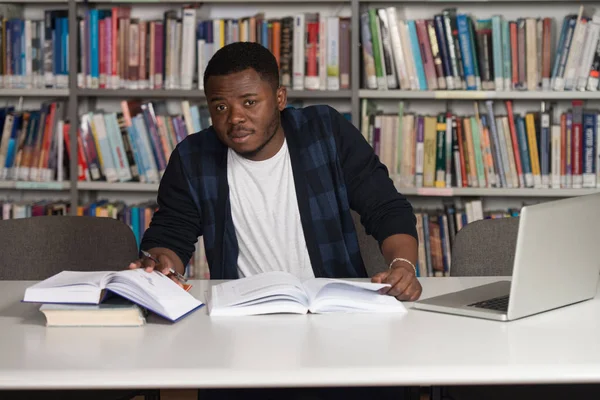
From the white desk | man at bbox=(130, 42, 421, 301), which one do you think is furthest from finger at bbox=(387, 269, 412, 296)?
man at bbox=(130, 42, 421, 301)

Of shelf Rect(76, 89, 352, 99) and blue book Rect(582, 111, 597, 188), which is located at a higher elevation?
shelf Rect(76, 89, 352, 99)

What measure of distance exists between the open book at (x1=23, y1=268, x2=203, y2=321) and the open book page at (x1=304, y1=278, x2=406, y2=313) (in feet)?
0.79

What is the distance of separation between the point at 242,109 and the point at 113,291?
70cm

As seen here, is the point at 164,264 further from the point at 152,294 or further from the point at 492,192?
the point at 492,192

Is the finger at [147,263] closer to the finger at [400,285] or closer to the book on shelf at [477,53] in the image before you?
the finger at [400,285]

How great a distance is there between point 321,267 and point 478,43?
1507mm

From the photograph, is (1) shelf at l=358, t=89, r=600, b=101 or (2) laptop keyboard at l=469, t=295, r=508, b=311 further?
(1) shelf at l=358, t=89, r=600, b=101

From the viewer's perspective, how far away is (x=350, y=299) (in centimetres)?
172

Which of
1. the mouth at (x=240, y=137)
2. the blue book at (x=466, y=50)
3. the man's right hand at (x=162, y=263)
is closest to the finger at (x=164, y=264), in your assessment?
the man's right hand at (x=162, y=263)

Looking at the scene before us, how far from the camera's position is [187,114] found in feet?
11.6

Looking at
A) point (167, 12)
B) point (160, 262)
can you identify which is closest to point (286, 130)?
point (160, 262)

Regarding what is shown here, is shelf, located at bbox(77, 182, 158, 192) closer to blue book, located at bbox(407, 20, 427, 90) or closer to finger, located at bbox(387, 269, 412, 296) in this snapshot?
blue book, located at bbox(407, 20, 427, 90)

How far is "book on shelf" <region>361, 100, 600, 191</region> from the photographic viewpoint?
11.2 feet

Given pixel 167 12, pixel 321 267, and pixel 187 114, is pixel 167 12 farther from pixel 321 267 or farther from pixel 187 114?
pixel 321 267
